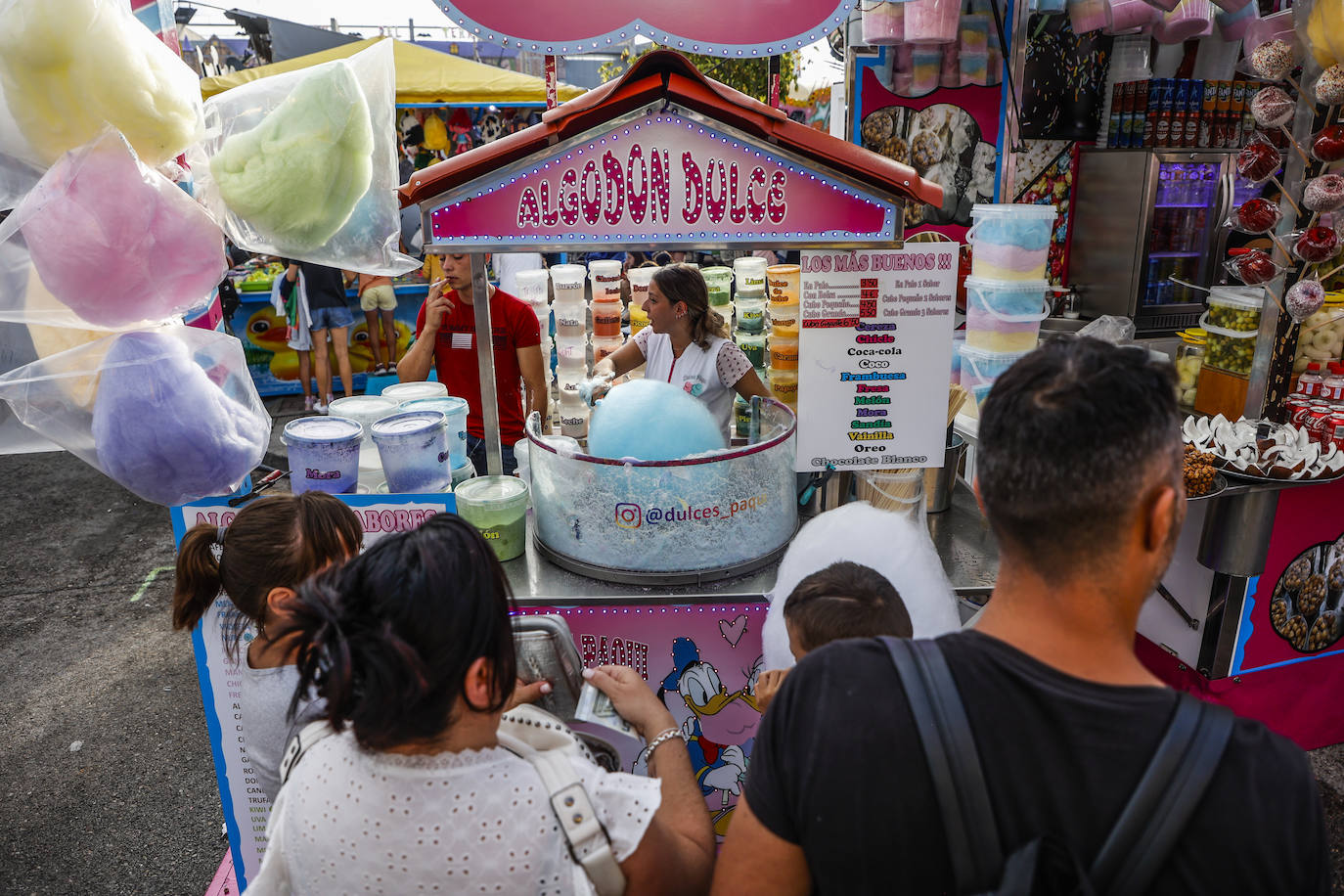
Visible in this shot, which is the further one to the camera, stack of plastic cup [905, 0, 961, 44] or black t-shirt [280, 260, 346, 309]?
black t-shirt [280, 260, 346, 309]

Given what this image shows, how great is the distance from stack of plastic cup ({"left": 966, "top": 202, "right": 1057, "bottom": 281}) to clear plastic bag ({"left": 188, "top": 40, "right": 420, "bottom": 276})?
75.4 inches

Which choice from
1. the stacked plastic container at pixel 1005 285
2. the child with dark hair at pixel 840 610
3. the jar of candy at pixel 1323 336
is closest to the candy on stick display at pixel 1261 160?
the jar of candy at pixel 1323 336

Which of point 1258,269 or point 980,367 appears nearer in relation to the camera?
point 980,367

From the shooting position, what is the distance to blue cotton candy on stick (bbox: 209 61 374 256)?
7.45 feet

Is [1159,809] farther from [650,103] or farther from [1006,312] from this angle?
[1006,312]

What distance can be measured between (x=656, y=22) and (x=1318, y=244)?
2567mm

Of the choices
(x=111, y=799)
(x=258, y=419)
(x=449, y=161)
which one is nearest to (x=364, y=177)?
(x=449, y=161)

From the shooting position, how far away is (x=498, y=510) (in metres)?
2.67

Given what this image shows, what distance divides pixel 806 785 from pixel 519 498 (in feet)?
5.86

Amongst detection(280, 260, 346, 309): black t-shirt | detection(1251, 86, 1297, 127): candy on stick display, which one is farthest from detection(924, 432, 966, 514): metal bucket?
detection(280, 260, 346, 309): black t-shirt

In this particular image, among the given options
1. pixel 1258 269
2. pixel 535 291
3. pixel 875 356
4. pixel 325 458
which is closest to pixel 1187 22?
pixel 1258 269

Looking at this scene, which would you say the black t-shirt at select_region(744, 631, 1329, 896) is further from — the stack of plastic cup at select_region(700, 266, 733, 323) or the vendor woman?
the stack of plastic cup at select_region(700, 266, 733, 323)

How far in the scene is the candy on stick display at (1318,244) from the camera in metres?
3.27

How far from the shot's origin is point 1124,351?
3.52 feet
